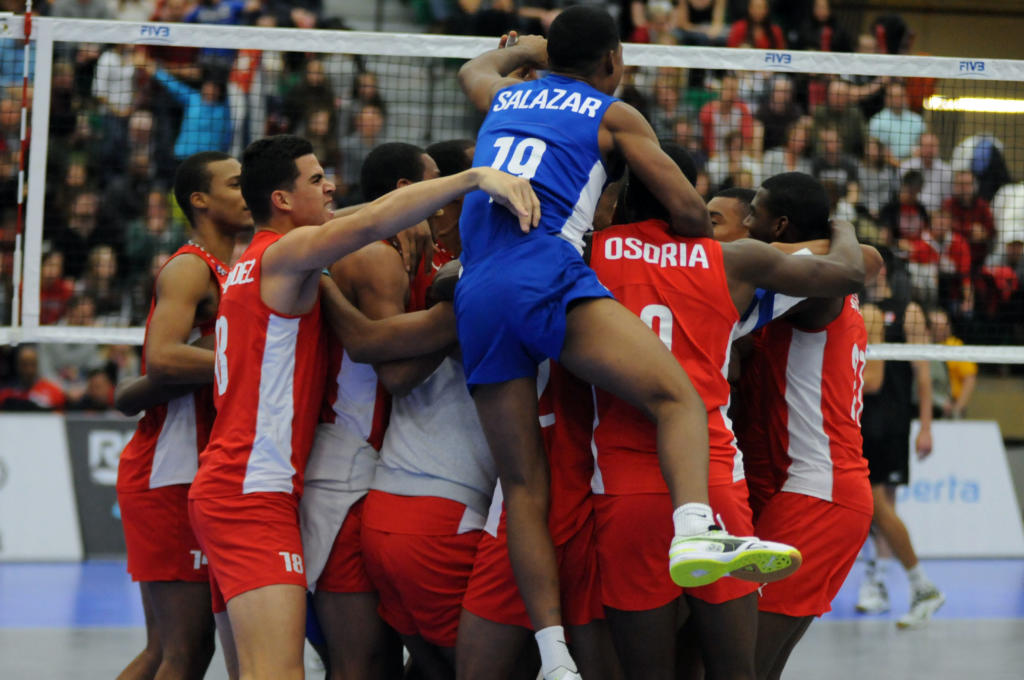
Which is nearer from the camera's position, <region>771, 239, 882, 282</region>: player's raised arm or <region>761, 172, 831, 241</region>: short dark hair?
<region>771, 239, 882, 282</region>: player's raised arm

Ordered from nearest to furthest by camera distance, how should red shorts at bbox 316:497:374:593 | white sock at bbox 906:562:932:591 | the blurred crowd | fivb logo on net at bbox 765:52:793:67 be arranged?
red shorts at bbox 316:497:374:593 < fivb logo on net at bbox 765:52:793:67 < white sock at bbox 906:562:932:591 < the blurred crowd

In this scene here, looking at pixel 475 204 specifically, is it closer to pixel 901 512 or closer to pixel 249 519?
pixel 249 519

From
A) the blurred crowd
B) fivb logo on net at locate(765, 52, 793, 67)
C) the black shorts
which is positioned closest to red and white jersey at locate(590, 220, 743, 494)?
fivb logo on net at locate(765, 52, 793, 67)

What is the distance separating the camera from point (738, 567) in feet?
12.1

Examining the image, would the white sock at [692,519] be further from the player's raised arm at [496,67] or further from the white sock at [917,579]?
the white sock at [917,579]

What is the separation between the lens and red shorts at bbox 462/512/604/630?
14.0 feet

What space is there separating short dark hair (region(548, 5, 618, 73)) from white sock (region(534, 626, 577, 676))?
192 cm

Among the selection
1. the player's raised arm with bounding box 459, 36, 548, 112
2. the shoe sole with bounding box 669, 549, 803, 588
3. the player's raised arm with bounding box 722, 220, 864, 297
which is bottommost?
the shoe sole with bounding box 669, 549, 803, 588

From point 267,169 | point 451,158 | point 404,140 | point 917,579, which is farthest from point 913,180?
point 267,169

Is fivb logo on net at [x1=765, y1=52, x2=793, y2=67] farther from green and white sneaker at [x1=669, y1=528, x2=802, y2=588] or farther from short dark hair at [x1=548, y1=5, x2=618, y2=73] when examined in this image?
green and white sneaker at [x1=669, y1=528, x2=802, y2=588]

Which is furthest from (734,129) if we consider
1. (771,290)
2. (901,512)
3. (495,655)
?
(495,655)

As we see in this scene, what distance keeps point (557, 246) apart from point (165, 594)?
7.49 feet

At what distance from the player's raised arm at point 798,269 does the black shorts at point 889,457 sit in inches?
217

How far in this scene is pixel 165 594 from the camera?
508 centimetres
